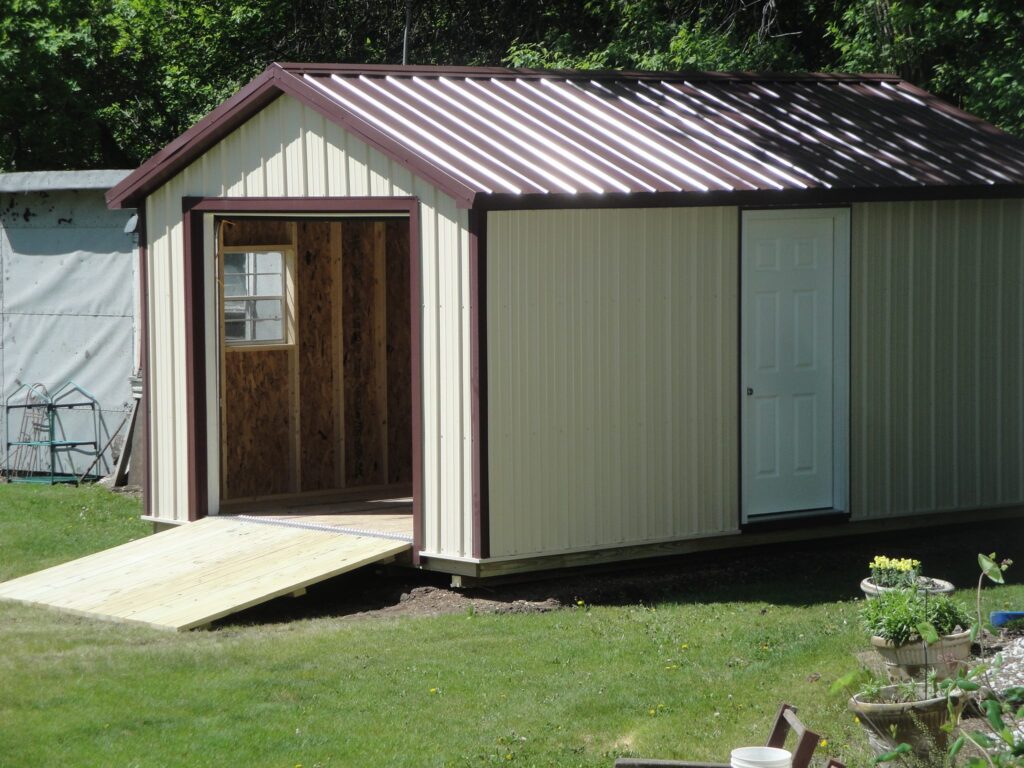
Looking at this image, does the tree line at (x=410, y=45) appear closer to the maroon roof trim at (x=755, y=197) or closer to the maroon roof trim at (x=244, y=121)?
the maroon roof trim at (x=755, y=197)

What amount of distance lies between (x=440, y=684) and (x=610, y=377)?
2.97 m

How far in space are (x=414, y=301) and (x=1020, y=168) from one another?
4993mm

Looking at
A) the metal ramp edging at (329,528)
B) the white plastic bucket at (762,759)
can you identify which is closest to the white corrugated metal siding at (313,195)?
the metal ramp edging at (329,528)

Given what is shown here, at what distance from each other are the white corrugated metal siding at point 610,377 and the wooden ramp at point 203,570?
1.08 m

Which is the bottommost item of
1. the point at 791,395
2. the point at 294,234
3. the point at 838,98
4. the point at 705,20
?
the point at 791,395

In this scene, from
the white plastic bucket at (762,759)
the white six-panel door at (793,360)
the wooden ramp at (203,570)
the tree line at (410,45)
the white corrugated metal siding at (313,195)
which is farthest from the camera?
the tree line at (410,45)

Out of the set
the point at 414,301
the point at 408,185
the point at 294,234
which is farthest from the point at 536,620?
the point at 294,234

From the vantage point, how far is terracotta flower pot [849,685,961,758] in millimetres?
6281

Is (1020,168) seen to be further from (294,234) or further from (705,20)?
(705,20)


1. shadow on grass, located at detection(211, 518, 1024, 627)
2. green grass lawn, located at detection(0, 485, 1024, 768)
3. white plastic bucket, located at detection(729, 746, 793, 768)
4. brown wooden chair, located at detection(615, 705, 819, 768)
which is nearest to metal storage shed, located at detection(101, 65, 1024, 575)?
shadow on grass, located at detection(211, 518, 1024, 627)

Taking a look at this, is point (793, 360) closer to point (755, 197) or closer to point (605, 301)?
point (755, 197)

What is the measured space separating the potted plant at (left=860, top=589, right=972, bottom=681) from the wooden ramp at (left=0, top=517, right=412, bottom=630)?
3827 mm

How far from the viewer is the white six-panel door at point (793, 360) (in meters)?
11.0

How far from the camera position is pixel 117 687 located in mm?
8008
